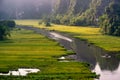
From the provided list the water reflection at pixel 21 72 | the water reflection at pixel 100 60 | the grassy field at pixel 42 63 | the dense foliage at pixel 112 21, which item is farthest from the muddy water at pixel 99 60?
the dense foliage at pixel 112 21

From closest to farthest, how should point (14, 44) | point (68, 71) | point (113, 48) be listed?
point (68, 71), point (113, 48), point (14, 44)

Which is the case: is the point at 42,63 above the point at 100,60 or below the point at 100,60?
above

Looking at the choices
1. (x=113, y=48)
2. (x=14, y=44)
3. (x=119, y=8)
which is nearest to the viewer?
(x=113, y=48)

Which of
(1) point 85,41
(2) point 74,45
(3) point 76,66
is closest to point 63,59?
(3) point 76,66

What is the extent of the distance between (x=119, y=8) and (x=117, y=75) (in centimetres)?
9371

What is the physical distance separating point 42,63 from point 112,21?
254ft

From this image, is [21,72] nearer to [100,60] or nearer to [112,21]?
[100,60]

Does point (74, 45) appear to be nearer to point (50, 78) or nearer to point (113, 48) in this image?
point (113, 48)

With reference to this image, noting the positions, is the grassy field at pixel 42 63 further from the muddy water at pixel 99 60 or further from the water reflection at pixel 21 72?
the muddy water at pixel 99 60

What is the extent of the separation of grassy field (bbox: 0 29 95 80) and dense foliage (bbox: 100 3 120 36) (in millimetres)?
41841

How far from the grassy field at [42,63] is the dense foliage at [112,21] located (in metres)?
41.8

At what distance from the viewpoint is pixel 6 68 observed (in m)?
68.4

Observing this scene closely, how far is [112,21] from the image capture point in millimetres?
144250

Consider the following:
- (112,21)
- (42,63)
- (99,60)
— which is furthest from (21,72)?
(112,21)
